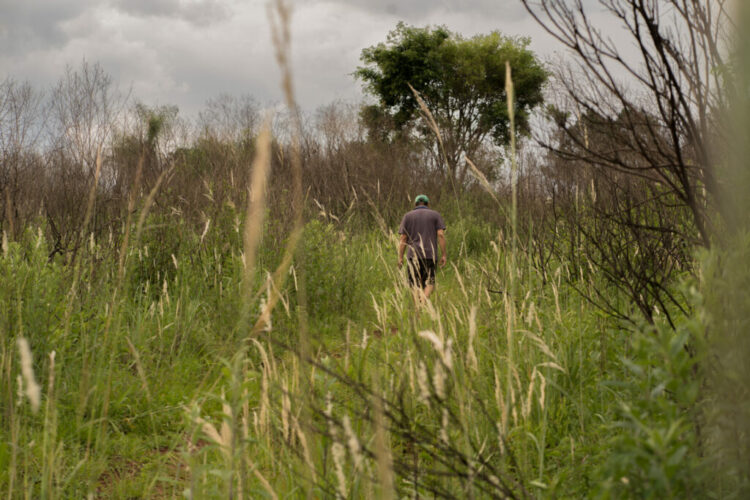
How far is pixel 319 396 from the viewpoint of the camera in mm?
2135

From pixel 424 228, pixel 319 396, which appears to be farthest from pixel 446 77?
pixel 319 396

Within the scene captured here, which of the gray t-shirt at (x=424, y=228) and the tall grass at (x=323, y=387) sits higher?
the gray t-shirt at (x=424, y=228)

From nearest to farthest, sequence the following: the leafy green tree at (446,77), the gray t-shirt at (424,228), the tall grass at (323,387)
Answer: the tall grass at (323,387), the gray t-shirt at (424,228), the leafy green tree at (446,77)

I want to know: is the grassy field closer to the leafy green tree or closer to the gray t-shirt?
the gray t-shirt

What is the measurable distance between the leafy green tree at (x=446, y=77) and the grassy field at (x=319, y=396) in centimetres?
1752

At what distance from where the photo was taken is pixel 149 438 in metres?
3.12

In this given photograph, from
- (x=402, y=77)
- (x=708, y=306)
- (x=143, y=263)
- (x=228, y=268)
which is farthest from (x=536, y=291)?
(x=402, y=77)

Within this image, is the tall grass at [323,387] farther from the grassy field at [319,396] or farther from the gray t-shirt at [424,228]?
the gray t-shirt at [424,228]

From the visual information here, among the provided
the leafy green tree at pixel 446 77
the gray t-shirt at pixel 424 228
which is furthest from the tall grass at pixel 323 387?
the leafy green tree at pixel 446 77

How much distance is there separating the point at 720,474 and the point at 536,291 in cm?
356

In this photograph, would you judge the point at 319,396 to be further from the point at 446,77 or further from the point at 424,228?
the point at 446,77

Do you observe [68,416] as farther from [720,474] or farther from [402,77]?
[402,77]

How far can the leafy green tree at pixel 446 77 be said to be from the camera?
72.0ft

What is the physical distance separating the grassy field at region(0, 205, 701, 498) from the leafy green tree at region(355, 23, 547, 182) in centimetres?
1752
